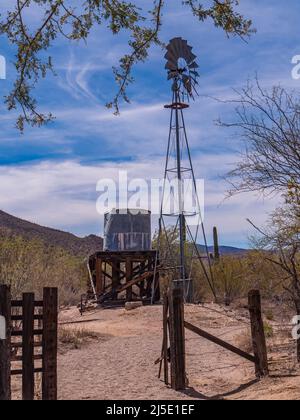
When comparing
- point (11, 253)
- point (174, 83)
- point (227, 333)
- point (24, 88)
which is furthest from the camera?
point (174, 83)

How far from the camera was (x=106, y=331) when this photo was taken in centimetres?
1930

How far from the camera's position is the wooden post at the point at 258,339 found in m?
10.1

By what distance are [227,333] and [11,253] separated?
8056mm

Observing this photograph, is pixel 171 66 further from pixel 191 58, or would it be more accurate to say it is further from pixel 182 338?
pixel 182 338

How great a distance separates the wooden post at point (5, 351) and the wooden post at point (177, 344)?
2863 millimetres

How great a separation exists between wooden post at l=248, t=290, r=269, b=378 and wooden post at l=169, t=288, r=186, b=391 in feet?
4.04

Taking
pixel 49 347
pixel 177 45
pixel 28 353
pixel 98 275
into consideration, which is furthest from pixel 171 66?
pixel 28 353

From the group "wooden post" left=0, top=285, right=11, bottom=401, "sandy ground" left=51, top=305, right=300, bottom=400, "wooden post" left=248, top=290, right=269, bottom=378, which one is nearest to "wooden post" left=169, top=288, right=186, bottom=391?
"sandy ground" left=51, top=305, right=300, bottom=400

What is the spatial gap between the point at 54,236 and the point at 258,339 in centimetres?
6283

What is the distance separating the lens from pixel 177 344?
986 cm

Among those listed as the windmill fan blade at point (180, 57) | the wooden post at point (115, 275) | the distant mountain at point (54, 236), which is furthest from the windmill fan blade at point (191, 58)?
the distant mountain at point (54, 236)

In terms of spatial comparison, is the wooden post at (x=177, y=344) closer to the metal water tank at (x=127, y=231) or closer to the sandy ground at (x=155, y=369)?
the sandy ground at (x=155, y=369)
